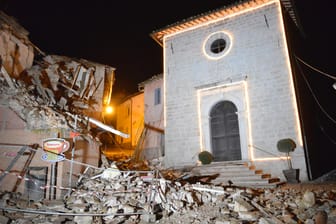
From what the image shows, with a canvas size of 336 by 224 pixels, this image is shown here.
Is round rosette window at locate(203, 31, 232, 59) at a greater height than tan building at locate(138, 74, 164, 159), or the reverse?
round rosette window at locate(203, 31, 232, 59)

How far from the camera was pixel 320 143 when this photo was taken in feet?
42.9

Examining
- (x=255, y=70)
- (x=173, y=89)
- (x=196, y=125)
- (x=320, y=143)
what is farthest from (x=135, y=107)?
(x=320, y=143)

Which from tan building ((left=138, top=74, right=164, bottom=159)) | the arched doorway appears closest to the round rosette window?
the arched doorway

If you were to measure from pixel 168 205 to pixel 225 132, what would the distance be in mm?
6169

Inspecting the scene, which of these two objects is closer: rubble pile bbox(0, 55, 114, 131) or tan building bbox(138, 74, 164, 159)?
rubble pile bbox(0, 55, 114, 131)

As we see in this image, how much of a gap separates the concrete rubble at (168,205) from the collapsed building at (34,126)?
0.71 m

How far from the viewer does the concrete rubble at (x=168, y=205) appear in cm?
595

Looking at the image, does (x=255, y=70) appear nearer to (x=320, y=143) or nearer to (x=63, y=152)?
(x=320, y=143)

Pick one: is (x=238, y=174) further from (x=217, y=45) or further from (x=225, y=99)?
(x=217, y=45)

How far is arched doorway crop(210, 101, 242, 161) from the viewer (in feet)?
38.3

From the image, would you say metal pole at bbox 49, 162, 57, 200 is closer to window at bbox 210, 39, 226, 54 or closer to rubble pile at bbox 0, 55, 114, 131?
rubble pile at bbox 0, 55, 114, 131

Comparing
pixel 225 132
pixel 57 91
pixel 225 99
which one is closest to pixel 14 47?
pixel 57 91

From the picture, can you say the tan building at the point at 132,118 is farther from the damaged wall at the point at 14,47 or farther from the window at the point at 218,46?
the damaged wall at the point at 14,47

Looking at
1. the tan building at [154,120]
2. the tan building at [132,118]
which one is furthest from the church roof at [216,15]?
the tan building at [132,118]
